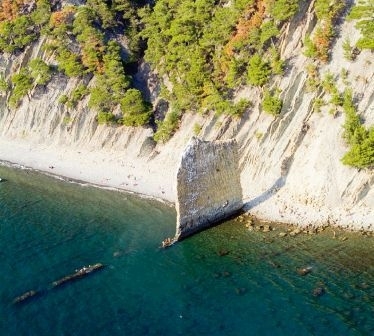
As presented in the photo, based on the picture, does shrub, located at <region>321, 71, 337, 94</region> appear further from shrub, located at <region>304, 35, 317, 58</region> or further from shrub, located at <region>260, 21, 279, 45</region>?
shrub, located at <region>260, 21, 279, 45</region>

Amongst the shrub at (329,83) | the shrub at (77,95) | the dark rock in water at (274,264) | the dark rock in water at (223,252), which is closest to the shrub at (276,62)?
the shrub at (329,83)

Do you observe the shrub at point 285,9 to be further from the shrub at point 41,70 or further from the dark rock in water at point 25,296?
the dark rock in water at point 25,296

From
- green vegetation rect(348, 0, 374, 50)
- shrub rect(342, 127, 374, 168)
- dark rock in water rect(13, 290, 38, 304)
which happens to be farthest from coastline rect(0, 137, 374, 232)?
dark rock in water rect(13, 290, 38, 304)

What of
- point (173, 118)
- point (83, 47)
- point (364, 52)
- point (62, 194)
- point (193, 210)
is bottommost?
point (62, 194)

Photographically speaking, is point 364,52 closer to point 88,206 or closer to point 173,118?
point 173,118

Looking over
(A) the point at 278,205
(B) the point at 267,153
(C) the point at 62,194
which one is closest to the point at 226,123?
(B) the point at 267,153

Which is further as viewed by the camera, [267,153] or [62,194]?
[62,194]
